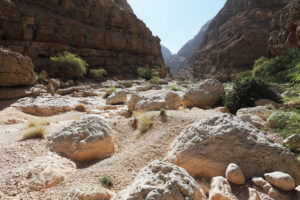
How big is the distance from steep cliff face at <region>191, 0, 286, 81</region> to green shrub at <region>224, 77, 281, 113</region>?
24.6 meters

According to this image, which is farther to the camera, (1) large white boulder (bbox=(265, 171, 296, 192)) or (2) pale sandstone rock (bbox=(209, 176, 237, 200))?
(1) large white boulder (bbox=(265, 171, 296, 192))

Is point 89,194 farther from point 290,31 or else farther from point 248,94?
point 290,31

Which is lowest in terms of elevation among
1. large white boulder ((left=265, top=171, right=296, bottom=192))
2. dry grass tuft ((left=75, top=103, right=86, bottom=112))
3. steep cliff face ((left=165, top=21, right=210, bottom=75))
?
dry grass tuft ((left=75, top=103, right=86, bottom=112))

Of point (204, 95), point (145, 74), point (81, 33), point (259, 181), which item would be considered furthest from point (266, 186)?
point (81, 33)

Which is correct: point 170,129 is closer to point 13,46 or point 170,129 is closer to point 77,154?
point 77,154

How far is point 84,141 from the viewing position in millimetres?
3342

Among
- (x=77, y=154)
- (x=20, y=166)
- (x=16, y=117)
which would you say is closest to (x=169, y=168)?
(x=77, y=154)

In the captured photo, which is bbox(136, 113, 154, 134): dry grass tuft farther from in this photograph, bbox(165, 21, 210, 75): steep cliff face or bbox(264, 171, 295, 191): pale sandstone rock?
bbox(165, 21, 210, 75): steep cliff face

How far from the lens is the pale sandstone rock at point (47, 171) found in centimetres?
228

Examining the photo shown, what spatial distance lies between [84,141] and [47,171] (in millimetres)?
940

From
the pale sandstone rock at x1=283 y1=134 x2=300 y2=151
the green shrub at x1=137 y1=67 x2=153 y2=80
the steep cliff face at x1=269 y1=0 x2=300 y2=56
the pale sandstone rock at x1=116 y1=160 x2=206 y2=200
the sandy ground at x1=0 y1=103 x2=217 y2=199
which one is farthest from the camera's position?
the green shrub at x1=137 y1=67 x2=153 y2=80

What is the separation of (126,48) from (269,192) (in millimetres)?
28184

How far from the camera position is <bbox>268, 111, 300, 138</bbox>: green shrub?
128 inches

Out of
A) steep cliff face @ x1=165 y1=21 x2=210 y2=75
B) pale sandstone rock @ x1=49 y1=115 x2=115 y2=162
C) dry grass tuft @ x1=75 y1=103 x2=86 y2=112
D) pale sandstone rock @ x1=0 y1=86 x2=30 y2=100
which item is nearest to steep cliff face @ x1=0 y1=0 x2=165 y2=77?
pale sandstone rock @ x1=0 y1=86 x2=30 y2=100
